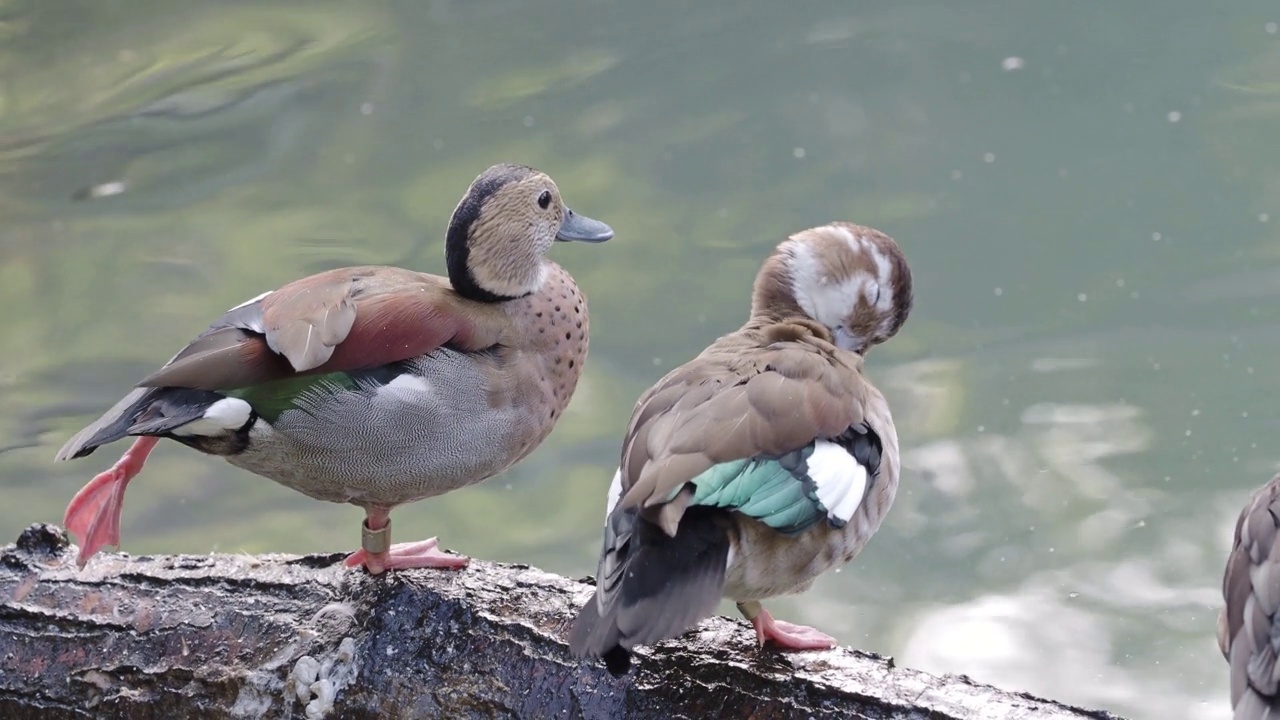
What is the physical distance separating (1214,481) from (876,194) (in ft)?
6.67

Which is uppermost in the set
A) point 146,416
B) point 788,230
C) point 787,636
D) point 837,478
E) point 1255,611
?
point 146,416

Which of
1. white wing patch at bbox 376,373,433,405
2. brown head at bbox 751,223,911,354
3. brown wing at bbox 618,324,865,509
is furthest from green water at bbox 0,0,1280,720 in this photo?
white wing patch at bbox 376,373,433,405

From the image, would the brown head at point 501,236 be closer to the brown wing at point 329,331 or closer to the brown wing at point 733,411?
the brown wing at point 329,331

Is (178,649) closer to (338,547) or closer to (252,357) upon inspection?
(252,357)

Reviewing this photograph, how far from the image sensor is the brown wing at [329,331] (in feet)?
8.71

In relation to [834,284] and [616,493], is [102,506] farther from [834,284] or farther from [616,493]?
[834,284]

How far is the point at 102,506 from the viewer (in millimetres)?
2938

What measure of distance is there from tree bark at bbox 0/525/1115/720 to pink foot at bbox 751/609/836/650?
3cm

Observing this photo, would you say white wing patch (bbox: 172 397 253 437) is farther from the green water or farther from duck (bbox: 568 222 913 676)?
the green water

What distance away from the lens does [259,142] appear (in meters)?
7.59

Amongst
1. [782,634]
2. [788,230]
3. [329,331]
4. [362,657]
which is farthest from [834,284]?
[788,230]

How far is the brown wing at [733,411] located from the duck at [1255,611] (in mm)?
639

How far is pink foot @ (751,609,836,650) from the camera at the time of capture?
8.14ft

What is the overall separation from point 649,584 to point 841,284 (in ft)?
3.56
